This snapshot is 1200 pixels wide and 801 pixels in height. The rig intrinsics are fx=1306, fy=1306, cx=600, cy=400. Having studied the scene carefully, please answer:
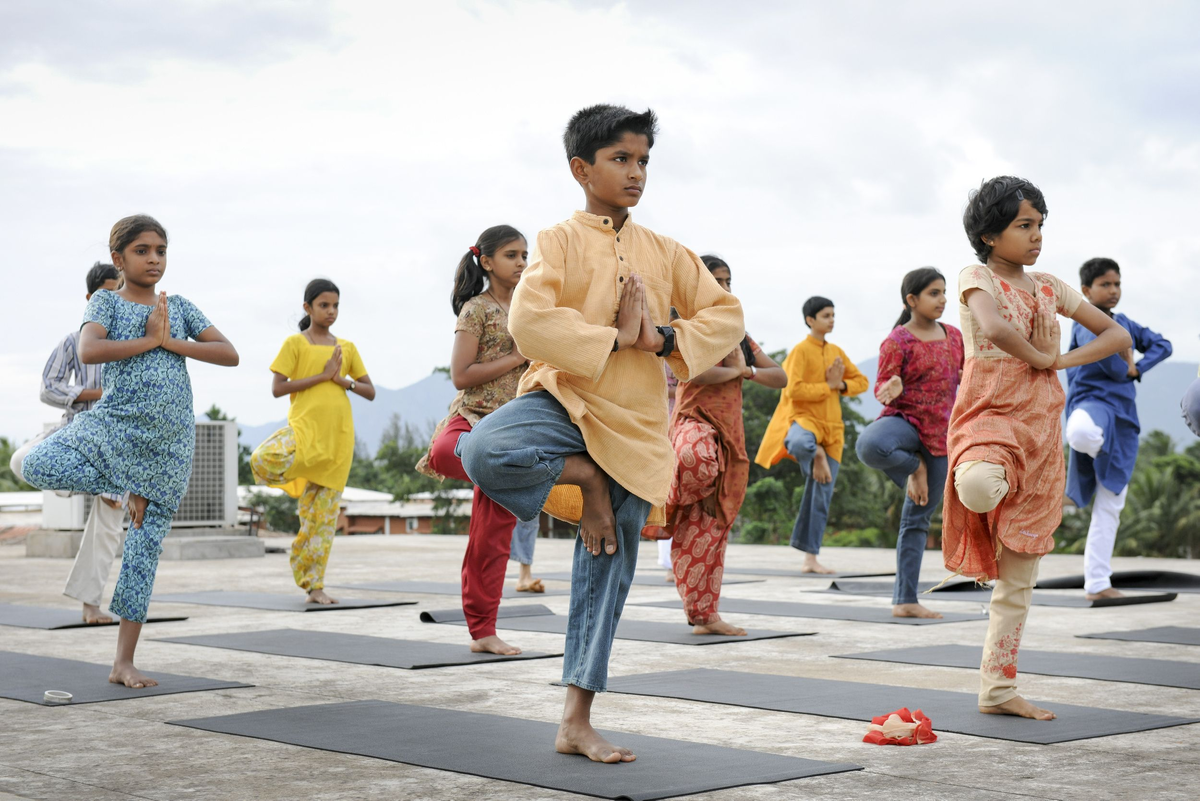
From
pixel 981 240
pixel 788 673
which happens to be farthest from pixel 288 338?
pixel 981 240

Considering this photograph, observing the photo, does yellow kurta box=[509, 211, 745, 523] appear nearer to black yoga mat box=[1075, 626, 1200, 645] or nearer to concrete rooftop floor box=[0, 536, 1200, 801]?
concrete rooftop floor box=[0, 536, 1200, 801]

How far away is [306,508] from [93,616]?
4.52 ft

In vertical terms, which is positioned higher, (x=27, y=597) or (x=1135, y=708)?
(x=1135, y=708)

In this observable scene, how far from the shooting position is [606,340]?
3471 mm

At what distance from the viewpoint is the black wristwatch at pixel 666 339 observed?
3.64 meters

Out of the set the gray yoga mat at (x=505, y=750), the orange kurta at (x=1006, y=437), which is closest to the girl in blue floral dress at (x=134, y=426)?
the gray yoga mat at (x=505, y=750)

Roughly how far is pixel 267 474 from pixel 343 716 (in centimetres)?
367

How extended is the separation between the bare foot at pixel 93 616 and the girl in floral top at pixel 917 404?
4.22 m

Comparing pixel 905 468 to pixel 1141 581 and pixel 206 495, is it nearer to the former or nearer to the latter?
pixel 1141 581

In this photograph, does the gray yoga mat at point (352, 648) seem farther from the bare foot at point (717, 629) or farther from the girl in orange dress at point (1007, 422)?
the girl in orange dress at point (1007, 422)

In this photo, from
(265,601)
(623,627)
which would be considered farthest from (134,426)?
(265,601)

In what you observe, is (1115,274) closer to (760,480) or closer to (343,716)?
(343,716)

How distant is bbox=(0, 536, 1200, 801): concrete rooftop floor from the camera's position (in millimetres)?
3260

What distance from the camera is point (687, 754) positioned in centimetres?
366
